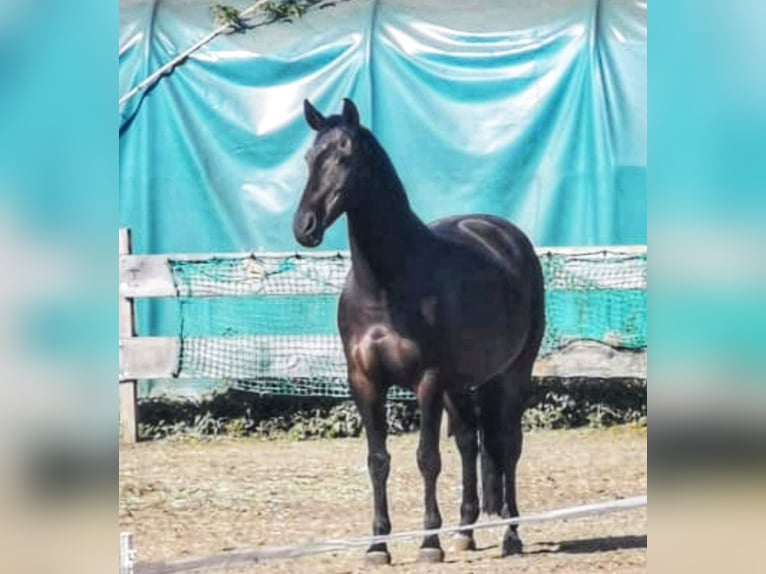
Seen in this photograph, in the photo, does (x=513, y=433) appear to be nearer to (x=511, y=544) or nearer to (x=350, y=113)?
(x=511, y=544)

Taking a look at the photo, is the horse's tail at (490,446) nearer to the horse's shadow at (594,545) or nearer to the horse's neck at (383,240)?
the horse's shadow at (594,545)

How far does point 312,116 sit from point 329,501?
43.3 inches

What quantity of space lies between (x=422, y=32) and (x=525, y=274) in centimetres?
74

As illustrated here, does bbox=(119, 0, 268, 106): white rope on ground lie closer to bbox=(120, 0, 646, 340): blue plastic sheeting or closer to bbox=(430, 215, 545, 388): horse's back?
bbox=(120, 0, 646, 340): blue plastic sheeting

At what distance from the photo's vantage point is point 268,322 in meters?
4.16

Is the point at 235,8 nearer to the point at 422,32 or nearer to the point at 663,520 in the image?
the point at 422,32

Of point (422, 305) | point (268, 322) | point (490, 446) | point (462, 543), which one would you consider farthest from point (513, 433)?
point (268, 322)

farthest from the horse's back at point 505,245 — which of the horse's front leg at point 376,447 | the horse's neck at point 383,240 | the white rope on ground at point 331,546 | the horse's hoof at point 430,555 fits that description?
the horse's hoof at point 430,555

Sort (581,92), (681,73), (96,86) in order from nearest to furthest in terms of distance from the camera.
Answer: (681,73)
(96,86)
(581,92)

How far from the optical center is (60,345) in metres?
3.68

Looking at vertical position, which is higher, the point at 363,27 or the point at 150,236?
the point at 363,27

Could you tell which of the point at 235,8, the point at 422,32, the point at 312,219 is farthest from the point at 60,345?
the point at 422,32

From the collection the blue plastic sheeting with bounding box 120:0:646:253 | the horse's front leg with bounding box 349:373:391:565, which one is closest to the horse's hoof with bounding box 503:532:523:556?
the horse's front leg with bounding box 349:373:391:565

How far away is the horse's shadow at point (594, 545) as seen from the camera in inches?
161
